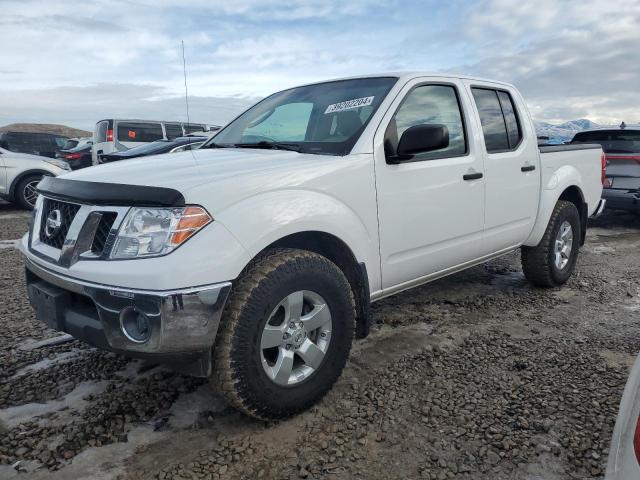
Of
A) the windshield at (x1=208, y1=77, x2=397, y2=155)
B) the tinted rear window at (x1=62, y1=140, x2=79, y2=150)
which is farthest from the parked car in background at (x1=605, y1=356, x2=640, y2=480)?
the tinted rear window at (x1=62, y1=140, x2=79, y2=150)

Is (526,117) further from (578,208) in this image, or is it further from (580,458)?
(580,458)

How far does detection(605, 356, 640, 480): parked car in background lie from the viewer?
1138 millimetres

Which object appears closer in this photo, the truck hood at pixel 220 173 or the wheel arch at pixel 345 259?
the truck hood at pixel 220 173

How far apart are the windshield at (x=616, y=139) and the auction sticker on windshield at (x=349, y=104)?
622 centimetres

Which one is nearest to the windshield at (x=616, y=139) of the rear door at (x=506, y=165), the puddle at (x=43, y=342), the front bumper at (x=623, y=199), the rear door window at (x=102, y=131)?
the front bumper at (x=623, y=199)

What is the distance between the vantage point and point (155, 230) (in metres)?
2.16

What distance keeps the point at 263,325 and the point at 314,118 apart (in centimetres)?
156

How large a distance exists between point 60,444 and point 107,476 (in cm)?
37

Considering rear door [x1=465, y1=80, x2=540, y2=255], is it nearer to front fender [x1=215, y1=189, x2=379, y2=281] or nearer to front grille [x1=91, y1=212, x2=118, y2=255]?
front fender [x1=215, y1=189, x2=379, y2=281]

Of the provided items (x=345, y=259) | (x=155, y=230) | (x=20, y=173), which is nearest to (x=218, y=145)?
(x=345, y=259)

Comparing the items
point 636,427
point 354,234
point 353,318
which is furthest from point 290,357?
point 636,427

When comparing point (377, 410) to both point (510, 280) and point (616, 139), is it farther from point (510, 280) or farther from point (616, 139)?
point (616, 139)

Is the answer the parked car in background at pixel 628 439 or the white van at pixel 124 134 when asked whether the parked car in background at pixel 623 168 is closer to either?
the parked car in background at pixel 628 439

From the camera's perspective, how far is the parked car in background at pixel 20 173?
9.79 m
